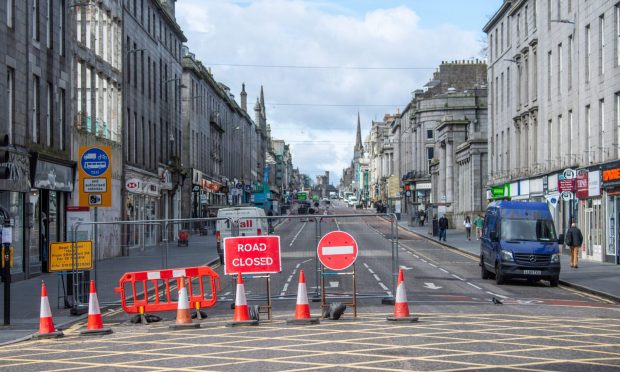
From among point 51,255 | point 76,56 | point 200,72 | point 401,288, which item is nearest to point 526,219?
point 401,288

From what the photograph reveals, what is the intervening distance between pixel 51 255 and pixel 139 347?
276 inches

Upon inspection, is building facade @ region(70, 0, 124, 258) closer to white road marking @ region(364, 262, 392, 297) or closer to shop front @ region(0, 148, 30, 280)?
shop front @ region(0, 148, 30, 280)

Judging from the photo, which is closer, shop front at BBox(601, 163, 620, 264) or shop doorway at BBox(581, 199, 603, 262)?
shop front at BBox(601, 163, 620, 264)

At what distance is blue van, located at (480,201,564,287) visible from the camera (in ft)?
88.2

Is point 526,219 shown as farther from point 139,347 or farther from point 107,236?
point 139,347

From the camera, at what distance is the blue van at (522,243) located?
26.9 meters

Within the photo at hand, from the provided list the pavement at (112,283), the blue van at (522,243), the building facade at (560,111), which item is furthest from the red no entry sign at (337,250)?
the building facade at (560,111)

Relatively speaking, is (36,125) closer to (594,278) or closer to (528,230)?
(528,230)

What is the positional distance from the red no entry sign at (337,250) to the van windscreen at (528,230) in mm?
10453

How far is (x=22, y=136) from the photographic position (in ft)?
97.9

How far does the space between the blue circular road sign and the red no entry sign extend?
27.8ft

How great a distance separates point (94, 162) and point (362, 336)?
12009 millimetres

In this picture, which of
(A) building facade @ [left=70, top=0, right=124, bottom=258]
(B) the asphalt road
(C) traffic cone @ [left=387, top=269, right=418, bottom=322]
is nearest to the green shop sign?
(A) building facade @ [left=70, top=0, right=124, bottom=258]

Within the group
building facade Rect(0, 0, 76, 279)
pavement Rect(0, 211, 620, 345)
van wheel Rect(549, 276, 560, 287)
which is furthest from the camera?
building facade Rect(0, 0, 76, 279)
